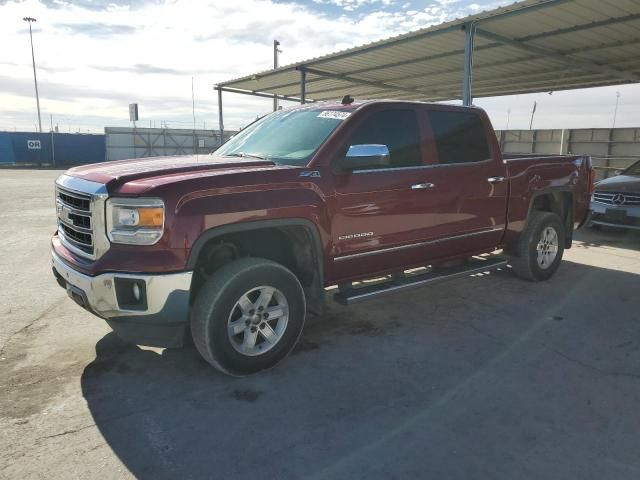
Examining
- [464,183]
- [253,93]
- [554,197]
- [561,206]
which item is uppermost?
[253,93]

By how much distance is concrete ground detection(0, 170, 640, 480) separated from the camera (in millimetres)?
2648

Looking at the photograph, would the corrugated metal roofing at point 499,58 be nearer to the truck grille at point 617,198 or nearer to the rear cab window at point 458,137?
the truck grille at point 617,198

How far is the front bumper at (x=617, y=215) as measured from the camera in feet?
27.1

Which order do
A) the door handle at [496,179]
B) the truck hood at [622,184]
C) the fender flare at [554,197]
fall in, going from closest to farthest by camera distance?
the door handle at [496,179]
the fender flare at [554,197]
the truck hood at [622,184]

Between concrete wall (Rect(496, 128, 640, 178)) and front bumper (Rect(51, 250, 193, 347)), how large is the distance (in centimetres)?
1673

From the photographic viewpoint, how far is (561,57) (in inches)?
447

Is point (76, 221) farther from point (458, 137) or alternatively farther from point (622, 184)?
point (622, 184)

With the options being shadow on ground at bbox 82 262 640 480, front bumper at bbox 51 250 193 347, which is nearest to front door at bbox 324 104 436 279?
shadow on ground at bbox 82 262 640 480

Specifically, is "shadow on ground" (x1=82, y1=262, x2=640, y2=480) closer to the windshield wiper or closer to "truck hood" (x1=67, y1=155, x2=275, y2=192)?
"truck hood" (x1=67, y1=155, x2=275, y2=192)

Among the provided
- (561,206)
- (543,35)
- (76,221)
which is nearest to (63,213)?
(76,221)

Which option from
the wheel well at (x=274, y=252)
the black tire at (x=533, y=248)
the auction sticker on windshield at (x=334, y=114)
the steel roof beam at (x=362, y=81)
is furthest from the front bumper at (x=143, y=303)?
the steel roof beam at (x=362, y=81)

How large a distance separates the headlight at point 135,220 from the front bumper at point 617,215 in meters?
7.39

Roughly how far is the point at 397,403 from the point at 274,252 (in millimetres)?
1544

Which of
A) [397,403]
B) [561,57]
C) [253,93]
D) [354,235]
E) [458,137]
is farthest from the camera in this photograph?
[253,93]
